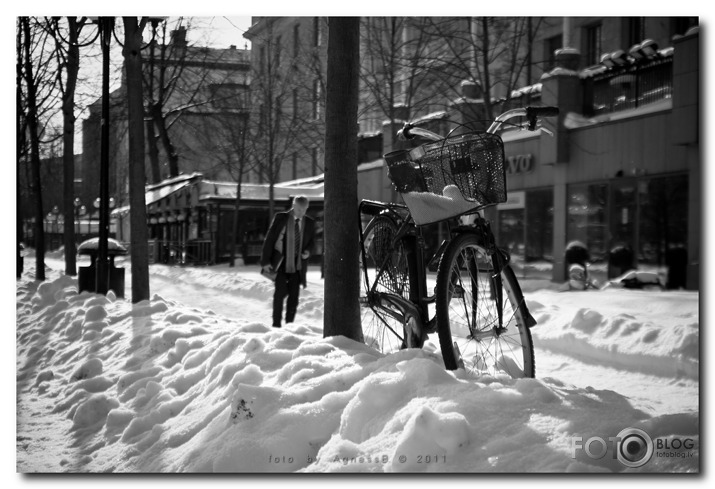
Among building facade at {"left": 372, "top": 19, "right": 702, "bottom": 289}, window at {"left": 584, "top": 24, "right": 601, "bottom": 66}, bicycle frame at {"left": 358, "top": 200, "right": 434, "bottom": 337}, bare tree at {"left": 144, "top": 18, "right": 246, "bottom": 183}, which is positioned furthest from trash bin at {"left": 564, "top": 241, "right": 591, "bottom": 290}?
bare tree at {"left": 144, "top": 18, "right": 246, "bottom": 183}

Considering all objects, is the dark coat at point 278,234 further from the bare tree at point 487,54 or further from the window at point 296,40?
the window at point 296,40

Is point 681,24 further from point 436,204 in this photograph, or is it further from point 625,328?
point 625,328

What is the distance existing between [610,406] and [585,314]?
355 centimetres

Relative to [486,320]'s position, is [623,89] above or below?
above

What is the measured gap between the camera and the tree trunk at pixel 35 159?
4770 millimetres

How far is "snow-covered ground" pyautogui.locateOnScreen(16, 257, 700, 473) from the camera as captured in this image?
275cm

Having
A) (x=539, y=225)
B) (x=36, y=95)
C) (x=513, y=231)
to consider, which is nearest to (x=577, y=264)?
(x=513, y=231)

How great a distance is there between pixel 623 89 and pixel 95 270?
5.66m

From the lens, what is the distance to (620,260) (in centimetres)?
613

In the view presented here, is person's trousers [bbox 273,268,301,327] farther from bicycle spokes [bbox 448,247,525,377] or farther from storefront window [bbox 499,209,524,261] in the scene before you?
bicycle spokes [bbox 448,247,525,377]

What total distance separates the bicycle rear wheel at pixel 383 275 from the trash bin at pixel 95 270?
10.4 feet

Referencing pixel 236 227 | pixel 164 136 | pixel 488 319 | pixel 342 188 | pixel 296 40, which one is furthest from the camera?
pixel 236 227

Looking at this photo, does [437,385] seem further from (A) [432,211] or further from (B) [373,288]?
(B) [373,288]

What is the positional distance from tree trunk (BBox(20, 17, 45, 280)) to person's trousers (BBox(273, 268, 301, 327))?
7.07ft
